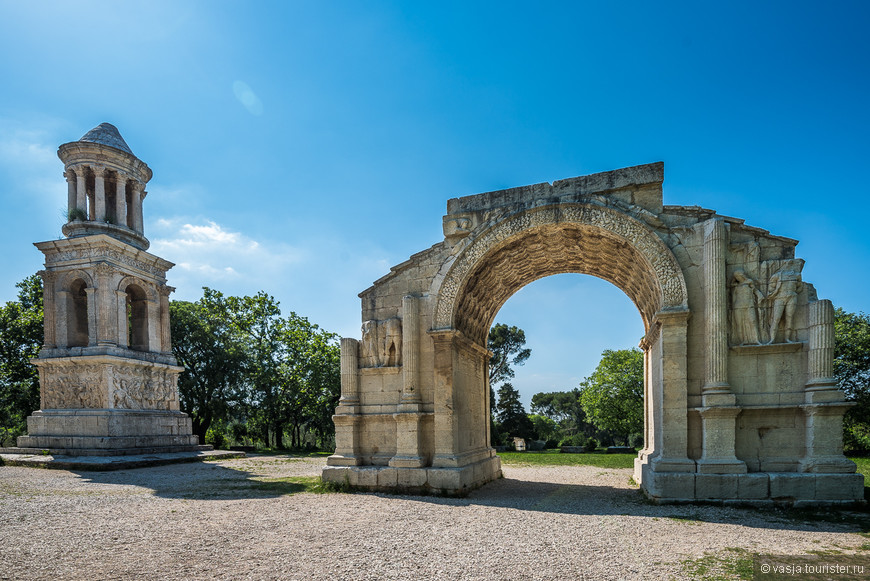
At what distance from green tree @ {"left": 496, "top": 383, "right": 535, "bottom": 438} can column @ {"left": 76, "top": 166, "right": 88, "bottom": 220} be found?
3319 cm

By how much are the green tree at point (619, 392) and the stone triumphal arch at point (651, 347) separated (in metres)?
20.9

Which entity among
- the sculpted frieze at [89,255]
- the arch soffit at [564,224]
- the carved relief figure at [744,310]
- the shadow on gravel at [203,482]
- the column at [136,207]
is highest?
the column at [136,207]

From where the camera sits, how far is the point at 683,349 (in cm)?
1015

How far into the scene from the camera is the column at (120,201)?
835 inches

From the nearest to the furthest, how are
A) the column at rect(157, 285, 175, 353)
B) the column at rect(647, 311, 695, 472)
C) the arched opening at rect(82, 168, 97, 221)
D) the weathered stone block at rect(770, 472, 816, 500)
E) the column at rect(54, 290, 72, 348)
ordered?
the weathered stone block at rect(770, 472, 816, 500) < the column at rect(647, 311, 695, 472) < the column at rect(54, 290, 72, 348) < the arched opening at rect(82, 168, 97, 221) < the column at rect(157, 285, 175, 353)

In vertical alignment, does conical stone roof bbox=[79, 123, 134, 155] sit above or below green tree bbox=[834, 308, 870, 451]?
above

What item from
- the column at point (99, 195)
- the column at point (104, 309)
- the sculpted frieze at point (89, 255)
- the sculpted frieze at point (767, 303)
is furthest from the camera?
the column at point (99, 195)

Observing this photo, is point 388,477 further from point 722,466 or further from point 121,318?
point 121,318

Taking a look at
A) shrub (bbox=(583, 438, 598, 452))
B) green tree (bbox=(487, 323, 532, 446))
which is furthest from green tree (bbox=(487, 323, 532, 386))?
shrub (bbox=(583, 438, 598, 452))

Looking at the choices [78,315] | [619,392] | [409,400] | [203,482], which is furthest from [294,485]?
→ [619,392]

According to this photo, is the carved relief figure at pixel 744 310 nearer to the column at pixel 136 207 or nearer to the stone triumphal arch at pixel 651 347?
the stone triumphal arch at pixel 651 347

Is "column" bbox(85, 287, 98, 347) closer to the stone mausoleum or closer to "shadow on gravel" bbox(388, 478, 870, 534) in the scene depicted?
the stone mausoleum

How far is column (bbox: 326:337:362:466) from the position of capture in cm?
1210

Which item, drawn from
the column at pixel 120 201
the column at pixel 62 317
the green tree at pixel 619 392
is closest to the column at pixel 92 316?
the column at pixel 62 317
